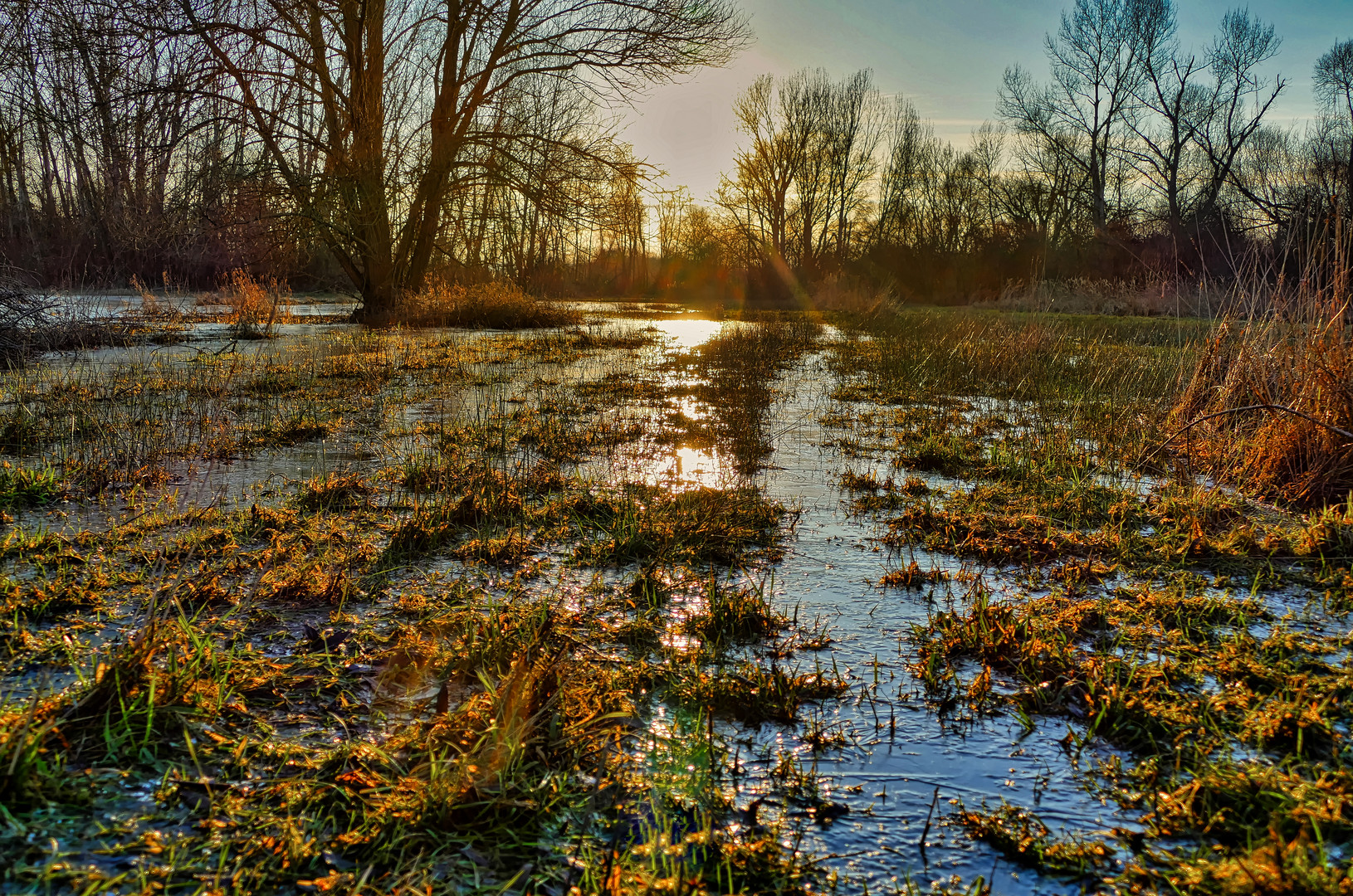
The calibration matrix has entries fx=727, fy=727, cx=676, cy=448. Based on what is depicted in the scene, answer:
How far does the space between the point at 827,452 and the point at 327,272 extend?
28.5m

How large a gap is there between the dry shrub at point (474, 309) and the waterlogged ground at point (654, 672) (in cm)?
1050

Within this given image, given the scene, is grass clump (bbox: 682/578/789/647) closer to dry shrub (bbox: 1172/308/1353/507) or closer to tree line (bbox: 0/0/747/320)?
dry shrub (bbox: 1172/308/1353/507)

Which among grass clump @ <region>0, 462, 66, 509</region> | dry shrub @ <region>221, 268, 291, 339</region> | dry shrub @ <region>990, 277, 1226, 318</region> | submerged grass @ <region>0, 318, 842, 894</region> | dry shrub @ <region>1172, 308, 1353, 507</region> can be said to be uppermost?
dry shrub @ <region>990, 277, 1226, 318</region>

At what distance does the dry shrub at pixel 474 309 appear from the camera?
1488 centimetres

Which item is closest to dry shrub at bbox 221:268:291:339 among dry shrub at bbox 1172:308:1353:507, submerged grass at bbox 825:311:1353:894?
submerged grass at bbox 825:311:1353:894

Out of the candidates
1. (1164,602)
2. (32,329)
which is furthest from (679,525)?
(32,329)

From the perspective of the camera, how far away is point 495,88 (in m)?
14.4

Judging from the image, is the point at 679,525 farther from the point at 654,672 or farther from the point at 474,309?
the point at 474,309

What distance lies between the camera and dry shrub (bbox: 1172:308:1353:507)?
360 centimetres

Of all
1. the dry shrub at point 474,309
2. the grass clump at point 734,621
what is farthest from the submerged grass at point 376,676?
the dry shrub at point 474,309

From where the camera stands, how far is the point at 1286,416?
12.7 ft

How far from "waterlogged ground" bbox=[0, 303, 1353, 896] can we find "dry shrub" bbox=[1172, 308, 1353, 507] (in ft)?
0.89

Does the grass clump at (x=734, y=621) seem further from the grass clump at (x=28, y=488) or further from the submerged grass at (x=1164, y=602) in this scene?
the grass clump at (x=28, y=488)

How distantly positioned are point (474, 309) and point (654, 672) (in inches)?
563
